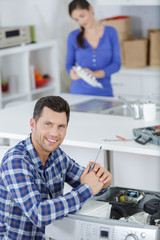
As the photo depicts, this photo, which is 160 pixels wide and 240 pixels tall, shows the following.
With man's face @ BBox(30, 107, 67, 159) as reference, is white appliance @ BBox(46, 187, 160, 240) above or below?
below

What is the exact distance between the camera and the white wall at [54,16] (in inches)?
213

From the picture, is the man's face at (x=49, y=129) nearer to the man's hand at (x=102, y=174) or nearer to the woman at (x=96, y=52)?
the man's hand at (x=102, y=174)

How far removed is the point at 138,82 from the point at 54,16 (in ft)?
3.98

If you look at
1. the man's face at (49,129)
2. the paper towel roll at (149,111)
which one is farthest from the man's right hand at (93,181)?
the paper towel roll at (149,111)

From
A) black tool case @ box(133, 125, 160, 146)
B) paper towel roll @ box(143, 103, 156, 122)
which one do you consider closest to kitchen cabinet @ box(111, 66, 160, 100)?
paper towel roll @ box(143, 103, 156, 122)

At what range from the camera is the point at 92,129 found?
114 inches

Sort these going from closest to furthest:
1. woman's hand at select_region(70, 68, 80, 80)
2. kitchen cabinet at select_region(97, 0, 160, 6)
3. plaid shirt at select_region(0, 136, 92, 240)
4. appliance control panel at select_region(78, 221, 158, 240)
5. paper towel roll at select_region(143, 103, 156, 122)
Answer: appliance control panel at select_region(78, 221, 158, 240) < plaid shirt at select_region(0, 136, 92, 240) < paper towel roll at select_region(143, 103, 156, 122) < woman's hand at select_region(70, 68, 80, 80) < kitchen cabinet at select_region(97, 0, 160, 6)

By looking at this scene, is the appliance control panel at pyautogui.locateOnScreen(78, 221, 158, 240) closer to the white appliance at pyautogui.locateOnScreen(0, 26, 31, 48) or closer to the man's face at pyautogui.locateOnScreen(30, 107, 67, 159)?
the man's face at pyautogui.locateOnScreen(30, 107, 67, 159)

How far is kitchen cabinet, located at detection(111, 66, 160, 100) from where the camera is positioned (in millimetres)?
5035

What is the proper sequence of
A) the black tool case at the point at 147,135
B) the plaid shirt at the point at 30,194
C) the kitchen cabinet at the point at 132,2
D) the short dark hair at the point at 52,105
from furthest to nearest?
the kitchen cabinet at the point at 132,2 → the black tool case at the point at 147,135 → the short dark hair at the point at 52,105 → the plaid shirt at the point at 30,194

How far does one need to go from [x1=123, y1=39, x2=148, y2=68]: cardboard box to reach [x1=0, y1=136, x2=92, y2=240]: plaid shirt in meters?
3.29

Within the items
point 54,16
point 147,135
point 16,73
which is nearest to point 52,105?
point 147,135

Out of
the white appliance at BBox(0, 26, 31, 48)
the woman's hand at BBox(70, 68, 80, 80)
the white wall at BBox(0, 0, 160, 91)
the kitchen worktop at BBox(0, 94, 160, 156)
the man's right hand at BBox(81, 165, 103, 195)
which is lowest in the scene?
the kitchen worktop at BBox(0, 94, 160, 156)

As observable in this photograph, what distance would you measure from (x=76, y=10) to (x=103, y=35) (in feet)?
1.03
